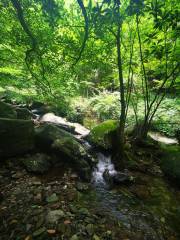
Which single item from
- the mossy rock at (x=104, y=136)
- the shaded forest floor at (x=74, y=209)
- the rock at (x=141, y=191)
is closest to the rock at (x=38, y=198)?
the shaded forest floor at (x=74, y=209)

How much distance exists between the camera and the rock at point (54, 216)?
2.75 metres

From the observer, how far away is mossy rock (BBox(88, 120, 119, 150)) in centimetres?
589

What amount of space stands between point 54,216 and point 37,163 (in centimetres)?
158

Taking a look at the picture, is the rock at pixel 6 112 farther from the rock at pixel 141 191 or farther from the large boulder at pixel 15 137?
the rock at pixel 141 191

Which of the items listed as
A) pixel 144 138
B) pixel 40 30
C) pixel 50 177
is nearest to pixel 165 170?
pixel 144 138

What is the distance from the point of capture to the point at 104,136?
19.7 ft

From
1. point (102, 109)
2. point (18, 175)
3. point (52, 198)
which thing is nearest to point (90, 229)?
point (52, 198)

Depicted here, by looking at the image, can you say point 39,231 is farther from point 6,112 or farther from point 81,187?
point 6,112

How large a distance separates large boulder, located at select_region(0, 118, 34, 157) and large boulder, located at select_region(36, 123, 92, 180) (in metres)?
0.32

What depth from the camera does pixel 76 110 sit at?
1085 cm

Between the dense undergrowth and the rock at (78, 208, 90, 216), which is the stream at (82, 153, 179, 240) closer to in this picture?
the rock at (78, 208, 90, 216)

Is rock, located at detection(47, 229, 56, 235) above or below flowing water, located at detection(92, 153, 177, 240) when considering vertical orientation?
above

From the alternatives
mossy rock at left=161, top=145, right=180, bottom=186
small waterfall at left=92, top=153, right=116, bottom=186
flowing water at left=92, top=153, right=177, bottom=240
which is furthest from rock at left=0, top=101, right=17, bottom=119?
mossy rock at left=161, top=145, right=180, bottom=186

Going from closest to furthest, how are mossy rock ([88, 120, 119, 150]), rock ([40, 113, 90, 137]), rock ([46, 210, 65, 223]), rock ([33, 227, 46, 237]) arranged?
rock ([33, 227, 46, 237])
rock ([46, 210, 65, 223])
mossy rock ([88, 120, 119, 150])
rock ([40, 113, 90, 137])
